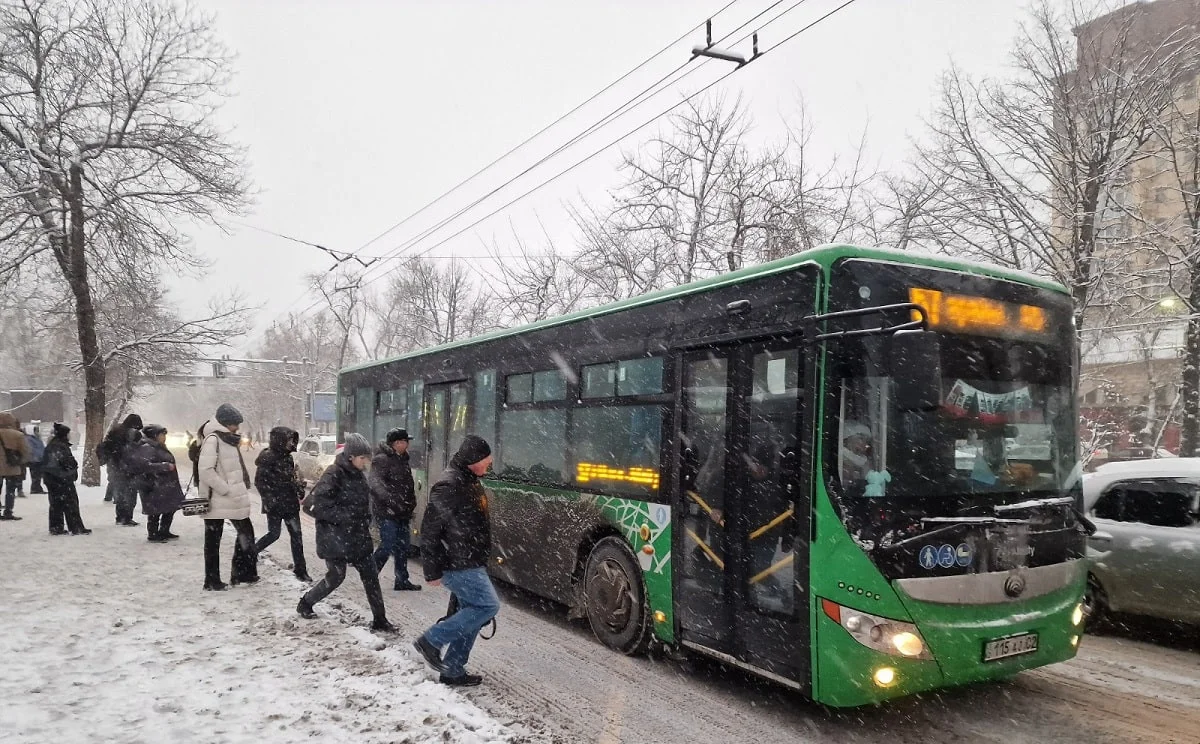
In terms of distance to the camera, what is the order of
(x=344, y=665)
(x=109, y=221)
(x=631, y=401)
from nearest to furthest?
(x=344, y=665), (x=631, y=401), (x=109, y=221)

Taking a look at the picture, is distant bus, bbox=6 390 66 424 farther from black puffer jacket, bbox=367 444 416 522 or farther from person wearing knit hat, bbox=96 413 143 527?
black puffer jacket, bbox=367 444 416 522

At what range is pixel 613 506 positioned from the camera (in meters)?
6.79

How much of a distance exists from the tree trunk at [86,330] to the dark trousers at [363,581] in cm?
1739

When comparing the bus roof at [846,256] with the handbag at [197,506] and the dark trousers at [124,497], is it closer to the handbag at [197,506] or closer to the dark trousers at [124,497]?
the handbag at [197,506]

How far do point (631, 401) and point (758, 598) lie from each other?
2.02m

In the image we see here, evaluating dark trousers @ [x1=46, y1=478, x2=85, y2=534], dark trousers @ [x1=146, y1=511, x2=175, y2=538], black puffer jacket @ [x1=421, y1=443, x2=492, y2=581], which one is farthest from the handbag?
dark trousers @ [x1=46, y1=478, x2=85, y2=534]

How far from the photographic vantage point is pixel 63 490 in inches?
510

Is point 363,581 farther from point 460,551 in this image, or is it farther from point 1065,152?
point 1065,152

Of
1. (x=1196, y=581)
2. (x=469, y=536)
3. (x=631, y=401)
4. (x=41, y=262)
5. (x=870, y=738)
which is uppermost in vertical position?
(x=41, y=262)

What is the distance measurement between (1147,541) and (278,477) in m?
8.81

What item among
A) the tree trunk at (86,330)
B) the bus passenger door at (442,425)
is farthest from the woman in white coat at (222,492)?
the tree trunk at (86,330)

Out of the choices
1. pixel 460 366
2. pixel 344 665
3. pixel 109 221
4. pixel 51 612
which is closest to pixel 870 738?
pixel 344 665

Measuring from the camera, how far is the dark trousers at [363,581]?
696 cm

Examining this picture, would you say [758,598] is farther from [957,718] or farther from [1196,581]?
[1196,581]
